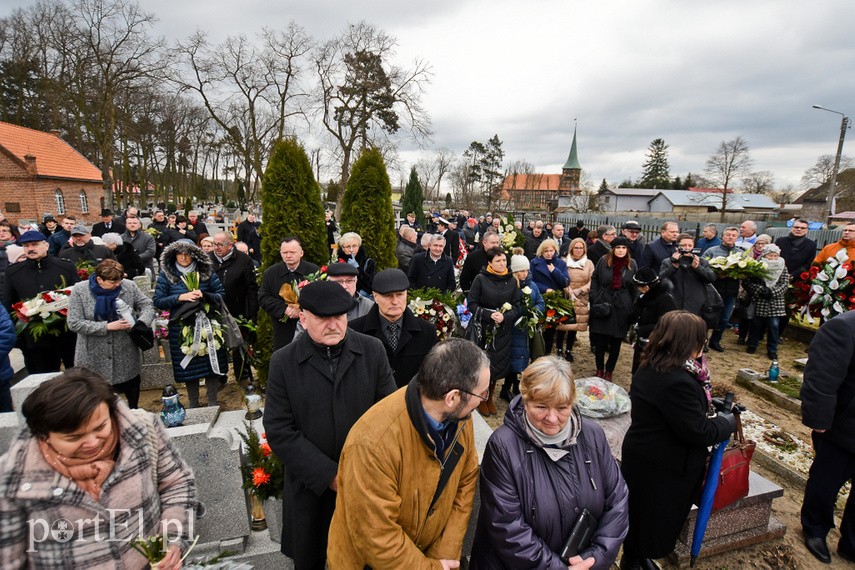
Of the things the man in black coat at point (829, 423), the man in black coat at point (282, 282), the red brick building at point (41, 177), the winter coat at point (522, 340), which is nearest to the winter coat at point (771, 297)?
the winter coat at point (522, 340)

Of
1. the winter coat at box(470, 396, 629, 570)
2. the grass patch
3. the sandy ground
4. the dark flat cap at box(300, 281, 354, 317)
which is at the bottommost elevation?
the sandy ground

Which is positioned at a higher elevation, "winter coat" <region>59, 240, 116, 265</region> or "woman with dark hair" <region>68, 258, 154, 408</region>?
"winter coat" <region>59, 240, 116, 265</region>

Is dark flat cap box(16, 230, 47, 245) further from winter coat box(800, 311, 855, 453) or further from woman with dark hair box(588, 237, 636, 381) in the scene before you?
winter coat box(800, 311, 855, 453)

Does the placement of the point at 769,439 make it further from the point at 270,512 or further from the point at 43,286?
the point at 43,286

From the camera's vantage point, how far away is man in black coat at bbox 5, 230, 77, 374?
488 cm

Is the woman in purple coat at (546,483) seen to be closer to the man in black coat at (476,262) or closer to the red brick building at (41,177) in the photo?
the man in black coat at (476,262)

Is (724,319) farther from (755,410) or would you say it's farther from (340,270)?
(340,270)

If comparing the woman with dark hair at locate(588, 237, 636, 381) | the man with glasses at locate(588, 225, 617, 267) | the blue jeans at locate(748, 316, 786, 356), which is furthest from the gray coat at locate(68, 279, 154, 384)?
the blue jeans at locate(748, 316, 786, 356)

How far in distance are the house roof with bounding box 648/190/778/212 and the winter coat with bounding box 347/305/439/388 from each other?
70726 millimetres

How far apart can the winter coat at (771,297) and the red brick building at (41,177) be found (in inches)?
1318

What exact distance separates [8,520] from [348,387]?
1434 mm

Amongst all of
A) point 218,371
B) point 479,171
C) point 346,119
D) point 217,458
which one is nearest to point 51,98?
point 346,119

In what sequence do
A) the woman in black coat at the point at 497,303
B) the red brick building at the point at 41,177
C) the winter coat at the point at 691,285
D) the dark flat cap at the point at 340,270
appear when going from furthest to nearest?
1. the red brick building at the point at 41,177
2. the winter coat at the point at 691,285
3. the woman in black coat at the point at 497,303
4. the dark flat cap at the point at 340,270

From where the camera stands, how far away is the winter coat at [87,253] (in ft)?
22.4
